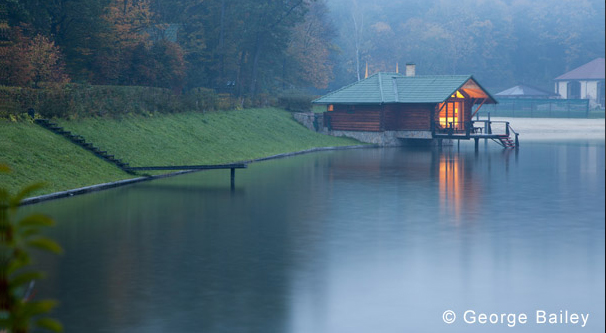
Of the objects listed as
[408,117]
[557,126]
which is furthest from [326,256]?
[557,126]

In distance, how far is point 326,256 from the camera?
49.5 feet

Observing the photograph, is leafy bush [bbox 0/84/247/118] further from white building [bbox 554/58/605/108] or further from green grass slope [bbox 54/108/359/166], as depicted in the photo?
white building [bbox 554/58/605/108]

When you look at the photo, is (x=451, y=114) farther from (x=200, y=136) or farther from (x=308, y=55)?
(x=308, y=55)

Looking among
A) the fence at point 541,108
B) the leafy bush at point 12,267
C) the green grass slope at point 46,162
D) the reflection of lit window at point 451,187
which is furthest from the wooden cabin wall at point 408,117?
the leafy bush at point 12,267

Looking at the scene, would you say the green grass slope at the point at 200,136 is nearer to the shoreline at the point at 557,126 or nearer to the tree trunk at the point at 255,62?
the tree trunk at the point at 255,62

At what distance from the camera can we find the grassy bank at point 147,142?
26875mm

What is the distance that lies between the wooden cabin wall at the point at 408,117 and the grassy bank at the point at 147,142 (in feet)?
11.1

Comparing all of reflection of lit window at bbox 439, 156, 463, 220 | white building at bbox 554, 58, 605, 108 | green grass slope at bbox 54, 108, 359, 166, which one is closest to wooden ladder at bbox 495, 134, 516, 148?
green grass slope at bbox 54, 108, 359, 166

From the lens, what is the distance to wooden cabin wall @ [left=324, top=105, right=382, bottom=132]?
58031 millimetres

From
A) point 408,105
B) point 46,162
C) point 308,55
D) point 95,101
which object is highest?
point 308,55

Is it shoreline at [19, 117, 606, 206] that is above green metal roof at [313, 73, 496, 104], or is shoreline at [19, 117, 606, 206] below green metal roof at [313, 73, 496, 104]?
below

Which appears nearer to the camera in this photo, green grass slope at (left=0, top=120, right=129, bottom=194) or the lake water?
the lake water

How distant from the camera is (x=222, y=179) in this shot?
3112cm

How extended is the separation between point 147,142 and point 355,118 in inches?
968
